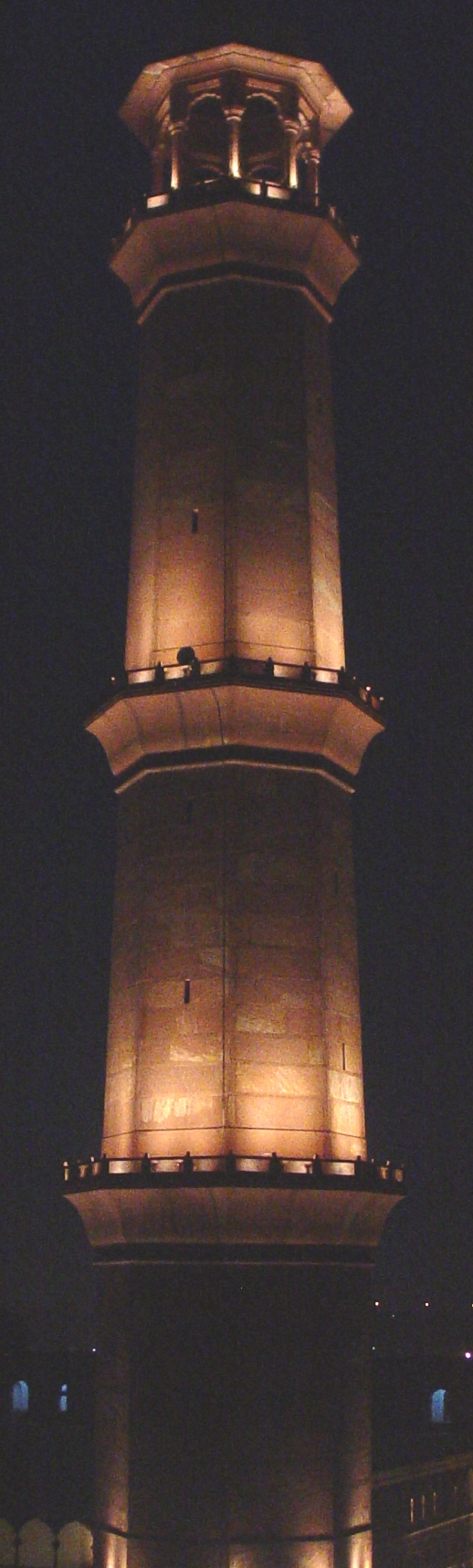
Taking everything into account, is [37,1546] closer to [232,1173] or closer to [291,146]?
[232,1173]

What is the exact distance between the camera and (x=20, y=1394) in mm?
70875

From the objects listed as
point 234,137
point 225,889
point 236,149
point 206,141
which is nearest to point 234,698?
point 225,889

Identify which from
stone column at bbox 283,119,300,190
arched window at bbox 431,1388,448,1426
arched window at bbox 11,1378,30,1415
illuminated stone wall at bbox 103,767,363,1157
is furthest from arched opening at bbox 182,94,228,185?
arched window at bbox 431,1388,448,1426

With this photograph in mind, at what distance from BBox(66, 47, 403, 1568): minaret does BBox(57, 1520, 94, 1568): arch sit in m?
1.08

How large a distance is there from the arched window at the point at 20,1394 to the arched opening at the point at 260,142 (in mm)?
46926

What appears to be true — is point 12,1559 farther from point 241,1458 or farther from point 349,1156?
point 349,1156

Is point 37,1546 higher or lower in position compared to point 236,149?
lower

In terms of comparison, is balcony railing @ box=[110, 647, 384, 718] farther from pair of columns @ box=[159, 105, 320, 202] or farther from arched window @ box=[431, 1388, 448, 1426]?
arched window @ box=[431, 1388, 448, 1426]

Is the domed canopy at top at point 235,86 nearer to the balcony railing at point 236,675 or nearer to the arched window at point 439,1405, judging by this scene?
the balcony railing at point 236,675

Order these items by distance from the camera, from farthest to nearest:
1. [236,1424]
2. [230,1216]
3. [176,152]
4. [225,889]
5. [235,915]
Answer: [176,152] → [225,889] → [235,915] → [230,1216] → [236,1424]

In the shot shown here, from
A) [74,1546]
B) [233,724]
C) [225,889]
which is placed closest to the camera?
[225,889]

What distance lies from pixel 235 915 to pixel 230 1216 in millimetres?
4871

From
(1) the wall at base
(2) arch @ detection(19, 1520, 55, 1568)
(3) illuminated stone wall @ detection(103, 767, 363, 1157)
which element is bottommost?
(2) arch @ detection(19, 1520, 55, 1568)

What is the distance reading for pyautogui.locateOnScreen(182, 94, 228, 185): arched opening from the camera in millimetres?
35500
